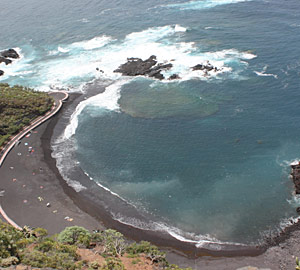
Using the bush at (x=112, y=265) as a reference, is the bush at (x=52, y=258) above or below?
above

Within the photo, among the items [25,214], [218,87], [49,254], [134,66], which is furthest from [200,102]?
[49,254]

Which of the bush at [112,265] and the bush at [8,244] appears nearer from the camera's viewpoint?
the bush at [8,244]

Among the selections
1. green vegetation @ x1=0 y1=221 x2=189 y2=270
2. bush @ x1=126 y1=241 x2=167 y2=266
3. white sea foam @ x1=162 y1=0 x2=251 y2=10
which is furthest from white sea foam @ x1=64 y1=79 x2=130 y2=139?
white sea foam @ x1=162 y1=0 x2=251 y2=10

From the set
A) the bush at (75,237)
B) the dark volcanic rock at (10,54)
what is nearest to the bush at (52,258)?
the bush at (75,237)

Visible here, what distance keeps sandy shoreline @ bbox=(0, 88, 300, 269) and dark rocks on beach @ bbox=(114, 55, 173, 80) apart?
35947 mm

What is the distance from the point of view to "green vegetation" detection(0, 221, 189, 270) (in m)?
39.5

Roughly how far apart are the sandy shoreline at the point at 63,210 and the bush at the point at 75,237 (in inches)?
247

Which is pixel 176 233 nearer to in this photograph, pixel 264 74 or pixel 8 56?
pixel 264 74

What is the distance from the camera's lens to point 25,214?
58000 mm

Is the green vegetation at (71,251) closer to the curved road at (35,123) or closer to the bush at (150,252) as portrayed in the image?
the bush at (150,252)

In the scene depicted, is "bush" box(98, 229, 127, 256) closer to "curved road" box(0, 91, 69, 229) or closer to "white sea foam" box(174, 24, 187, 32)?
"curved road" box(0, 91, 69, 229)

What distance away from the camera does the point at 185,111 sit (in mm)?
83125

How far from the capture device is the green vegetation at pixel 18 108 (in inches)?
3066

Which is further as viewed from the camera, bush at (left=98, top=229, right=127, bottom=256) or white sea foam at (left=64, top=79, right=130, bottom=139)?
white sea foam at (left=64, top=79, right=130, bottom=139)
